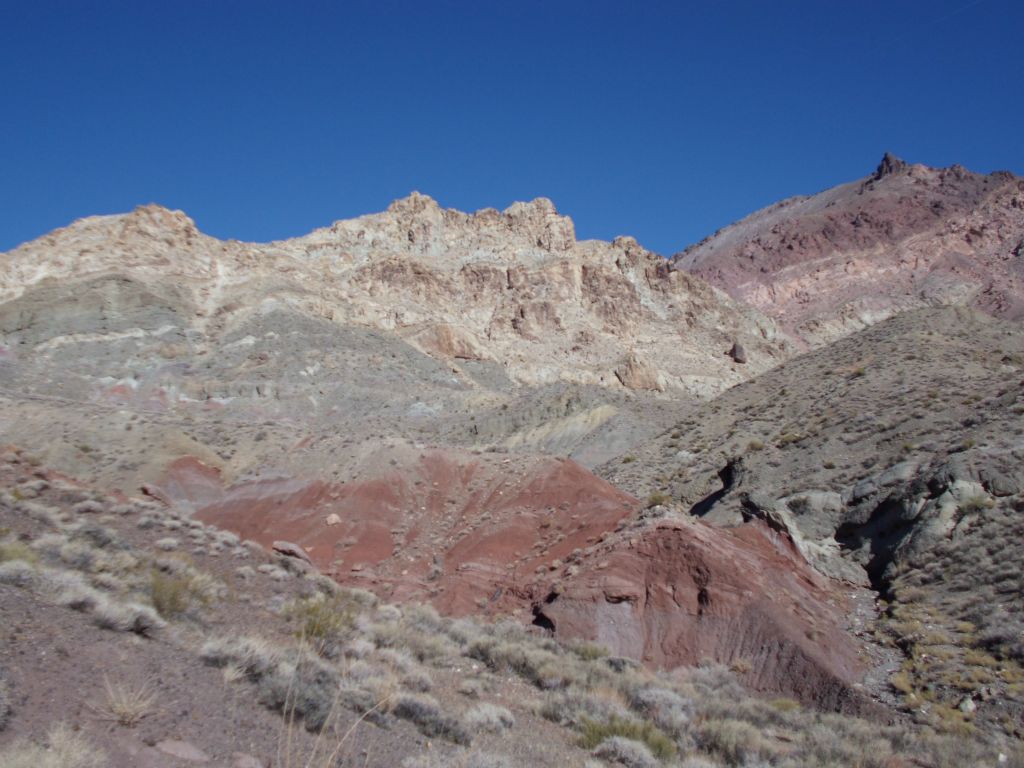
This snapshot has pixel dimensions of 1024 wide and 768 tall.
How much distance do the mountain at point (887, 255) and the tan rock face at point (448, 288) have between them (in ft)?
98.9

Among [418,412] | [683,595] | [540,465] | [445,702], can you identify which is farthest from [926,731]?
[418,412]

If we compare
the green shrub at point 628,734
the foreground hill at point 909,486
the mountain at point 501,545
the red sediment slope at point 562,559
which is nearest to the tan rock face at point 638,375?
the mountain at point 501,545

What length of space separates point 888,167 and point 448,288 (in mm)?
120604

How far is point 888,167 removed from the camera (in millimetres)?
147750

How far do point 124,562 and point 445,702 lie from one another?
4334 mm

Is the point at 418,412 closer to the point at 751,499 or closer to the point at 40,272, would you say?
the point at 751,499

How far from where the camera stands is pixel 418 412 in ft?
155

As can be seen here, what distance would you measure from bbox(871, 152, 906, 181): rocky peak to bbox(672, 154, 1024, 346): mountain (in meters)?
0.36

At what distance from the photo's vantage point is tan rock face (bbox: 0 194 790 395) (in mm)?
58531

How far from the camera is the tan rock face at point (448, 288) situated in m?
58.5

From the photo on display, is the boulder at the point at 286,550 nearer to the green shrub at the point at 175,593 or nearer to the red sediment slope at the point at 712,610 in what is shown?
the red sediment slope at the point at 712,610

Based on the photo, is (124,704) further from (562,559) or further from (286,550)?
(562,559)

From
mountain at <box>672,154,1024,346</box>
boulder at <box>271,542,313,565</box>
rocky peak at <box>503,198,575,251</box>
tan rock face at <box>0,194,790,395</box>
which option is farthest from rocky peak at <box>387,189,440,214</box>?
boulder at <box>271,542,313,565</box>

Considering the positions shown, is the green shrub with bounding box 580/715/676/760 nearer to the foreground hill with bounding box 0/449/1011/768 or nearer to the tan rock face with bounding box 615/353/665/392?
the foreground hill with bounding box 0/449/1011/768
